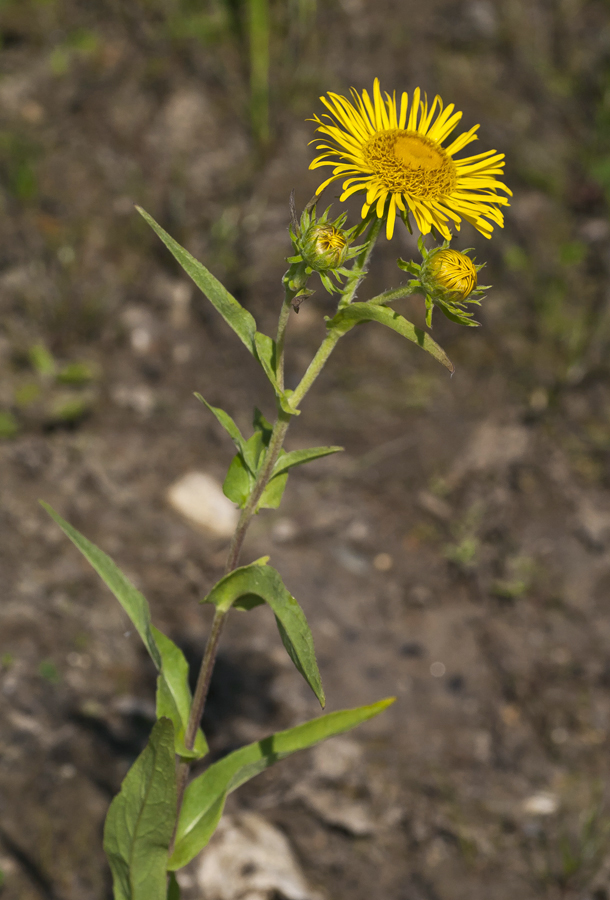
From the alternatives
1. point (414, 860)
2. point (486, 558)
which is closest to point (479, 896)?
point (414, 860)

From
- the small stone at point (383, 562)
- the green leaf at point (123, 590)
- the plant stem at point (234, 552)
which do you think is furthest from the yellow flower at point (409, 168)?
the small stone at point (383, 562)

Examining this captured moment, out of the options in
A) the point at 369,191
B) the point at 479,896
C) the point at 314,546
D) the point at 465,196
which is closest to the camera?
the point at 369,191

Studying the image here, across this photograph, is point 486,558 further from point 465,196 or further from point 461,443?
point 465,196

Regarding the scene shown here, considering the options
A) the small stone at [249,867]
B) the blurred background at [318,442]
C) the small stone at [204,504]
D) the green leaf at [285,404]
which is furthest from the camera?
the small stone at [204,504]

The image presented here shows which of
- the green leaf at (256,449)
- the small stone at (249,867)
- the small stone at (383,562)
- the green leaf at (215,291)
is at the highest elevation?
the green leaf at (215,291)

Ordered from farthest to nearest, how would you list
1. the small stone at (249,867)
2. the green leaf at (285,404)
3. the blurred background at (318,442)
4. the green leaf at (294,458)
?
the blurred background at (318,442) < the small stone at (249,867) < the green leaf at (294,458) < the green leaf at (285,404)

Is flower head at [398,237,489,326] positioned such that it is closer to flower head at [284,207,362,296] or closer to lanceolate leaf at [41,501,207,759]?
flower head at [284,207,362,296]

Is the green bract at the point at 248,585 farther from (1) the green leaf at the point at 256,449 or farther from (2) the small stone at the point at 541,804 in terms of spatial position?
(2) the small stone at the point at 541,804
